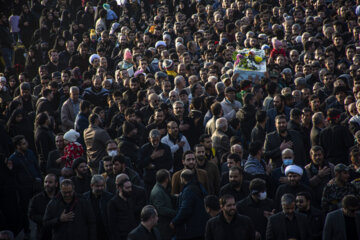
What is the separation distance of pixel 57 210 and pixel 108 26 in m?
14.8

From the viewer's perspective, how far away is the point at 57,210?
9008 mm

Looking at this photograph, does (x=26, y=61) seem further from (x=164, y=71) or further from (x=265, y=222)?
(x=265, y=222)

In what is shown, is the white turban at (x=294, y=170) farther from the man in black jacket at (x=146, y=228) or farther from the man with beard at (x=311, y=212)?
the man in black jacket at (x=146, y=228)

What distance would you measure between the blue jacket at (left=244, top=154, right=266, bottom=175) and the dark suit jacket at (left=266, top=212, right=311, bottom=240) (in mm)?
1635

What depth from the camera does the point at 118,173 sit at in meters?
10.0

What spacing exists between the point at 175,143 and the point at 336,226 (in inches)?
167

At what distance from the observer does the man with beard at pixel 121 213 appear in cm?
920

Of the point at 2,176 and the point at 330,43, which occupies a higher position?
the point at 330,43

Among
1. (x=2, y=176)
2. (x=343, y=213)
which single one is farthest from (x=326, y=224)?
(x=2, y=176)

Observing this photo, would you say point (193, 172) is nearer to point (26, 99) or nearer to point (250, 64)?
point (250, 64)

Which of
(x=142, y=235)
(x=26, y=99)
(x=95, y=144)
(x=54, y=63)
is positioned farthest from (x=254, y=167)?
(x=54, y=63)

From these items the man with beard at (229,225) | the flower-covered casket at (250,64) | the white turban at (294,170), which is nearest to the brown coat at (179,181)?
the white turban at (294,170)

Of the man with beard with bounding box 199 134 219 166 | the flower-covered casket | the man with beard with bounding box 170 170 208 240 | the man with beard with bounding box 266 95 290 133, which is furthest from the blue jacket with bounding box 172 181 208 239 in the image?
the flower-covered casket

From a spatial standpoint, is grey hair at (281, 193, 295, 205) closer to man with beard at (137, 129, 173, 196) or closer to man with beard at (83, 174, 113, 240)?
man with beard at (83, 174, 113, 240)
